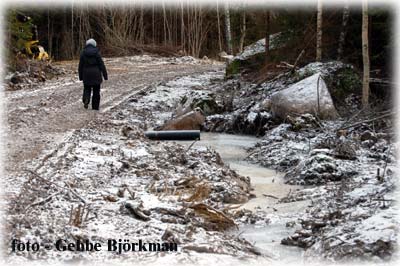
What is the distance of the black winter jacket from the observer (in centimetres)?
1315

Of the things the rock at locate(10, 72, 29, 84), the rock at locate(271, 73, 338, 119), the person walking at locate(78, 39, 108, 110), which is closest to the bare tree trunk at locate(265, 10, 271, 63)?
the rock at locate(271, 73, 338, 119)

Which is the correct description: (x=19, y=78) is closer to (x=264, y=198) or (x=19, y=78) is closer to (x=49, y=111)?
(x=49, y=111)

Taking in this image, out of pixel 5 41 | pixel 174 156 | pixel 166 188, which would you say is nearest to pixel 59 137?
pixel 174 156

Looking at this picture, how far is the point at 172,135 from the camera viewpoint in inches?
474

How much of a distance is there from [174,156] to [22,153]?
276 cm

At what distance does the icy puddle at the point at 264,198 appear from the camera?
612 centimetres

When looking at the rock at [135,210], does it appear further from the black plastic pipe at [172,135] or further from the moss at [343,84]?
the moss at [343,84]

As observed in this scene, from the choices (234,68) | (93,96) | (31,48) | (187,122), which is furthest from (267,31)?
(31,48)

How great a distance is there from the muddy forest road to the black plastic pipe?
1.48 meters

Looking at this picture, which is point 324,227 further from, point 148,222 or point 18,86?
point 18,86

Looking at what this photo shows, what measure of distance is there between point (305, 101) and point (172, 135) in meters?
3.44

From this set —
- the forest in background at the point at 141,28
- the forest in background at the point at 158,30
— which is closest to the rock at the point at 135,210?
the forest in background at the point at 158,30

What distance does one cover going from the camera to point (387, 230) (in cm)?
543

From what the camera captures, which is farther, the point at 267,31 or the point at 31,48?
the point at 31,48
